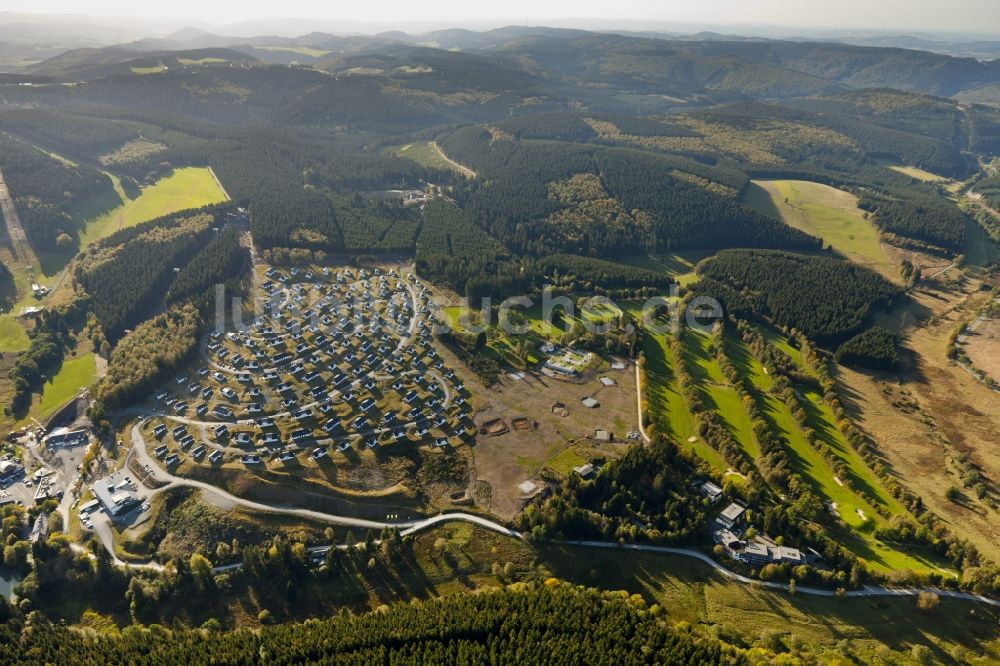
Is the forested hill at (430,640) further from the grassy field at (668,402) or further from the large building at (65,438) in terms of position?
the large building at (65,438)

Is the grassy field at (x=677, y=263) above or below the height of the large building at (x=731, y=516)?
above

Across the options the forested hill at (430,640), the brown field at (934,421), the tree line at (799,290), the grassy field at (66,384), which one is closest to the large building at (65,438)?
the grassy field at (66,384)

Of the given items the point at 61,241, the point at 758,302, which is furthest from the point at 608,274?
the point at 61,241

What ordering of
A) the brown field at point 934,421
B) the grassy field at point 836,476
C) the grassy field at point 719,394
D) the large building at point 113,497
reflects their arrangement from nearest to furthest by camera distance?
the grassy field at point 836,476 < the large building at point 113,497 < the brown field at point 934,421 < the grassy field at point 719,394

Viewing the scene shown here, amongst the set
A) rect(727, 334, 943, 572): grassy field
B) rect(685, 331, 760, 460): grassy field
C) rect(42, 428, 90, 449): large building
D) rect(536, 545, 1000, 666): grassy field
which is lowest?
rect(536, 545, 1000, 666): grassy field

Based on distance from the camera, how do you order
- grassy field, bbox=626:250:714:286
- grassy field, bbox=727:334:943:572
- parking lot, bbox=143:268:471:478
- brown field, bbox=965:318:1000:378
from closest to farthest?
grassy field, bbox=727:334:943:572
parking lot, bbox=143:268:471:478
brown field, bbox=965:318:1000:378
grassy field, bbox=626:250:714:286

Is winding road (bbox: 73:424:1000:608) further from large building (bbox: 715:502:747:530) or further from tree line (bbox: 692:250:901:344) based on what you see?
tree line (bbox: 692:250:901:344)

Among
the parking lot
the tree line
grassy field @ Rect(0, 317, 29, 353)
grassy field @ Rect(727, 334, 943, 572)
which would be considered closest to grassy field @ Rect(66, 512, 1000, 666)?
grassy field @ Rect(727, 334, 943, 572)

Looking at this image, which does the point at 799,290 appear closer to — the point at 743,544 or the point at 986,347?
the point at 986,347
